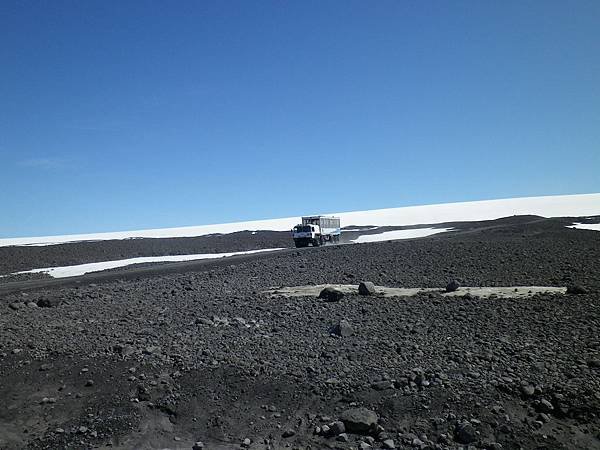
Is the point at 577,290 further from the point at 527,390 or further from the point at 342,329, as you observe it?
the point at 527,390

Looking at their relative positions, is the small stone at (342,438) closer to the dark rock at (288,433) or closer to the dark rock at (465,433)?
the dark rock at (288,433)

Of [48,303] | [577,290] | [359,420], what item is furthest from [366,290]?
[48,303]

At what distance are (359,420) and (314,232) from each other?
1468 inches

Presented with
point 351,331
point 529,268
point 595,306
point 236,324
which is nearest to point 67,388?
point 236,324

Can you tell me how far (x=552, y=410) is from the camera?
6.69 meters

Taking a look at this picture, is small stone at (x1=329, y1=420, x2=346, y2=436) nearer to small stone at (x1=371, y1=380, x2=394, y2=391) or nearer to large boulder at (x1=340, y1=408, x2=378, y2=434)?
large boulder at (x1=340, y1=408, x2=378, y2=434)

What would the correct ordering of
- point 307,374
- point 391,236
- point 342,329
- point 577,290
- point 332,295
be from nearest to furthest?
point 307,374 → point 342,329 → point 577,290 → point 332,295 → point 391,236

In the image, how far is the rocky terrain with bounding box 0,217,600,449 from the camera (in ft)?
21.3

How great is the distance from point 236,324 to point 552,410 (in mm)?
6944

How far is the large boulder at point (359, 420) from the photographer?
639 cm

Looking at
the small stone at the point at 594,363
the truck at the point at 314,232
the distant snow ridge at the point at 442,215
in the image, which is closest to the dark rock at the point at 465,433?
the small stone at the point at 594,363

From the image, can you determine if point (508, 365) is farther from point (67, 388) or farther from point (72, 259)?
point (72, 259)

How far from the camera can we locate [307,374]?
8.05 meters

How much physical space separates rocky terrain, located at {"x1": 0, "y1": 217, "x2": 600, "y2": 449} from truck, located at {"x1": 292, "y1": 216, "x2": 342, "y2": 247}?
2868 centimetres
